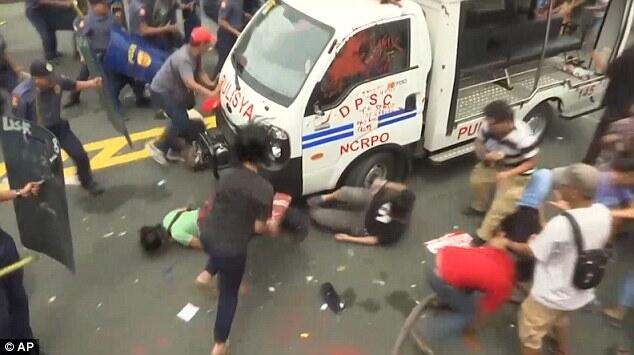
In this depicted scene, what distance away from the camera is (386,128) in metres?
6.29

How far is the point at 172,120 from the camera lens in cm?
709

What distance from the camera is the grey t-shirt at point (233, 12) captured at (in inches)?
335

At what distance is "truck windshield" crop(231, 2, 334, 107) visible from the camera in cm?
593

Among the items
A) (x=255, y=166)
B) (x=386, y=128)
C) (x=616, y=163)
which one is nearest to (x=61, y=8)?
(x=386, y=128)

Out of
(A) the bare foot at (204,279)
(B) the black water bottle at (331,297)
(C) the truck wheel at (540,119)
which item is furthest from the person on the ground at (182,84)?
(C) the truck wheel at (540,119)

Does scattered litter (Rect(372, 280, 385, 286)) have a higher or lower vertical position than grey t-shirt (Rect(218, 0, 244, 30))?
lower

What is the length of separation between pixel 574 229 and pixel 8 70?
A: 19.2ft

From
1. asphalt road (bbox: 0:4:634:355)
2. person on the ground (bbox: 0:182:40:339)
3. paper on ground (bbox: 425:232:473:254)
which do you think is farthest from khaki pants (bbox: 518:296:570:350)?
person on the ground (bbox: 0:182:40:339)

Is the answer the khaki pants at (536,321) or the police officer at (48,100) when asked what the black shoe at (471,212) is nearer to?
the khaki pants at (536,321)

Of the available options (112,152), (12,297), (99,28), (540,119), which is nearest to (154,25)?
(99,28)

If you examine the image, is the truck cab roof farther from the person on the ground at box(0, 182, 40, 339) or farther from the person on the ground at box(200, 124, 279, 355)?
the person on the ground at box(0, 182, 40, 339)

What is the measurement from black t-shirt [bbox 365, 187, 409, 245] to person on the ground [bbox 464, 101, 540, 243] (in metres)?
0.76

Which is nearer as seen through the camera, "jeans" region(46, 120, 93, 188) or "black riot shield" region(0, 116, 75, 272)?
"black riot shield" region(0, 116, 75, 272)

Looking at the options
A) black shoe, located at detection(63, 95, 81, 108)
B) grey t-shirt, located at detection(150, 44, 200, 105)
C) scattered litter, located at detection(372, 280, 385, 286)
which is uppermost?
grey t-shirt, located at detection(150, 44, 200, 105)
